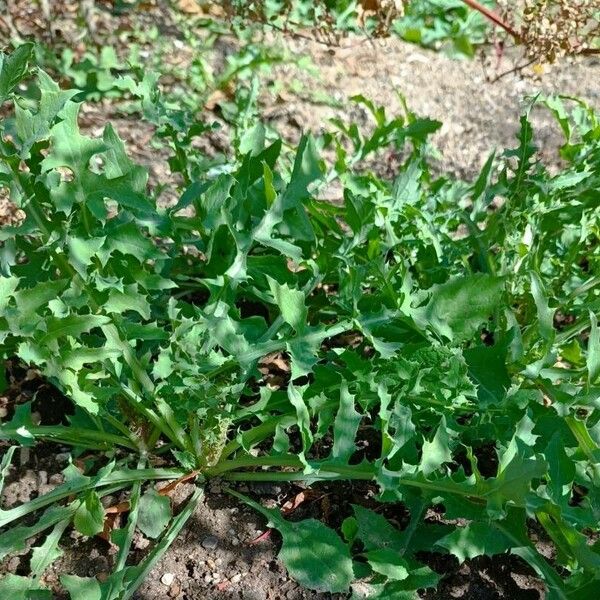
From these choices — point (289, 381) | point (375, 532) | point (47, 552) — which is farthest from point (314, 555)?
A: point (47, 552)

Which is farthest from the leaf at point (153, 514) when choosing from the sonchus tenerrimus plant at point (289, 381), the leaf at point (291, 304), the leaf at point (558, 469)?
the leaf at point (558, 469)

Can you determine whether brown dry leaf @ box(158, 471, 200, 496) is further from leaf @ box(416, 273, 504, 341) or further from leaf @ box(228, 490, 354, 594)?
leaf @ box(416, 273, 504, 341)

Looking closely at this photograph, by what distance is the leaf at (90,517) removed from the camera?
2053mm

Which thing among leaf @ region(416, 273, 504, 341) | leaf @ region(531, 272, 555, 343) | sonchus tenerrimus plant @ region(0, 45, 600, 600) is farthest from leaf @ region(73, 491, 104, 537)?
leaf @ region(531, 272, 555, 343)

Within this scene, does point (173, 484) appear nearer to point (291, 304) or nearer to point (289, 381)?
point (289, 381)

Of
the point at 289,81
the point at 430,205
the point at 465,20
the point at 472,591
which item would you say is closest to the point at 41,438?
the point at 472,591

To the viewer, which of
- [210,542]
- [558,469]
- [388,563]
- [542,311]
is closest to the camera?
[558,469]

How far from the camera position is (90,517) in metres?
2.06

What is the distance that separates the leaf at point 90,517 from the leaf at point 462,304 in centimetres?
88

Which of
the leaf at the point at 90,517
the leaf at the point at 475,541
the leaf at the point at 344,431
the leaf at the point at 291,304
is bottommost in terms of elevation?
the leaf at the point at 90,517

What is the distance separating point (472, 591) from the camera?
221 centimetres

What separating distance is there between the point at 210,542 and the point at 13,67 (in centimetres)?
125

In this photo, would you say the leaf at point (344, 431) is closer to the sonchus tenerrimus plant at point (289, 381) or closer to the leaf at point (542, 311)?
the sonchus tenerrimus plant at point (289, 381)

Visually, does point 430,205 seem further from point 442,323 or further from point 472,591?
point 472,591
